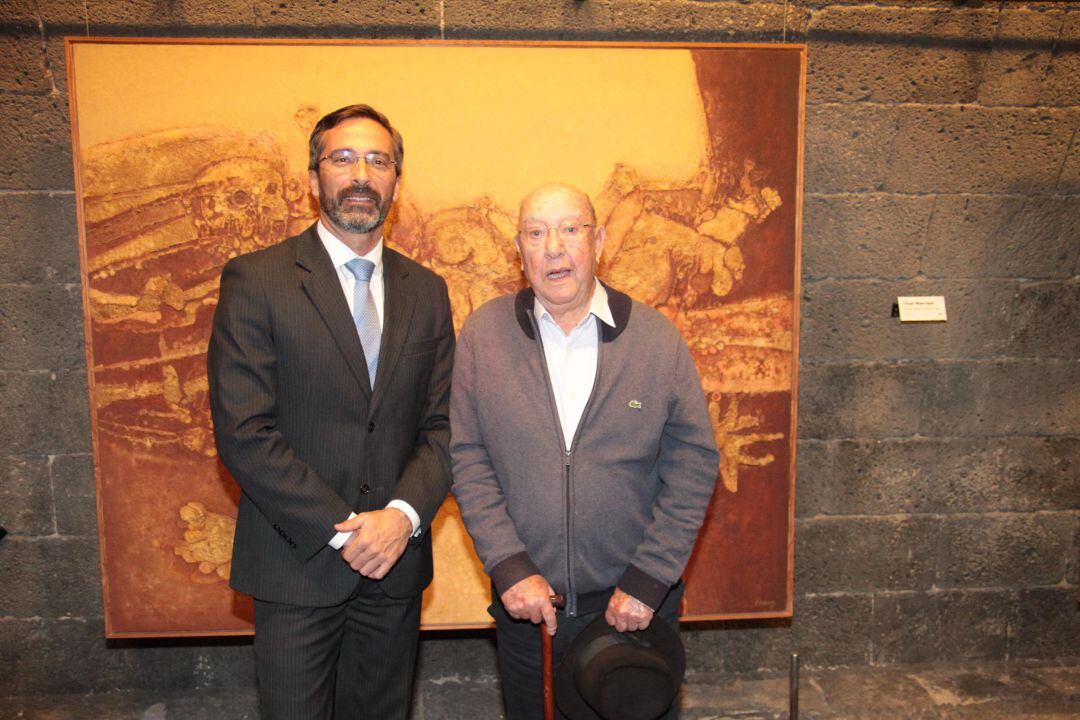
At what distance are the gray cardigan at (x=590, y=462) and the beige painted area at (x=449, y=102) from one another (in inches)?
40.2

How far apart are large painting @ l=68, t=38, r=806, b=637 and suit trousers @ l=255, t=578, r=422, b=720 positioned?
0.90 meters

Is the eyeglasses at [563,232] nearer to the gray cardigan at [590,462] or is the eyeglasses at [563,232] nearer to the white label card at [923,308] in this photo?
the gray cardigan at [590,462]

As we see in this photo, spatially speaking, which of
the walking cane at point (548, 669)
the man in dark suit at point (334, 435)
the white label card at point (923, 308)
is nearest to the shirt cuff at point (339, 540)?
the man in dark suit at point (334, 435)

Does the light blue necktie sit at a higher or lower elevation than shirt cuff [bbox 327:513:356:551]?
higher

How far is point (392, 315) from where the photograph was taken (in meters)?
1.94

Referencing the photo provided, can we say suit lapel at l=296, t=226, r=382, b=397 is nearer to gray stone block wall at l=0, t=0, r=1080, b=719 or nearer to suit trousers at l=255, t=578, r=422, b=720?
suit trousers at l=255, t=578, r=422, b=720

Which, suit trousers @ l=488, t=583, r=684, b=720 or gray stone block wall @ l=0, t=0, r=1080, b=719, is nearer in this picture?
suit trousers @ l=488, t=583, r=684, b=720

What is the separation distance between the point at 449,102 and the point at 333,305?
→ 3.83ft

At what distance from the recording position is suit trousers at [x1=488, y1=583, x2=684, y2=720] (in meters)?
1.88

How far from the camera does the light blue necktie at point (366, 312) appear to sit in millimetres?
1908

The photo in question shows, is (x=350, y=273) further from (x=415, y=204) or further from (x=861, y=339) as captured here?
(x=861, y=339)

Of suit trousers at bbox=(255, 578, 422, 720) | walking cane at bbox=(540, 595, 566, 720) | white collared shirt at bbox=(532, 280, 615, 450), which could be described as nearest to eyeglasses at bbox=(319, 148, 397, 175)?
white collared shirt at bbox=(532, 280, 615, 450)

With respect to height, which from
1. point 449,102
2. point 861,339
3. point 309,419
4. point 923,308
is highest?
point 449,102

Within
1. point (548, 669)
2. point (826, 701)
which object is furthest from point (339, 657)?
point (826, 701)
